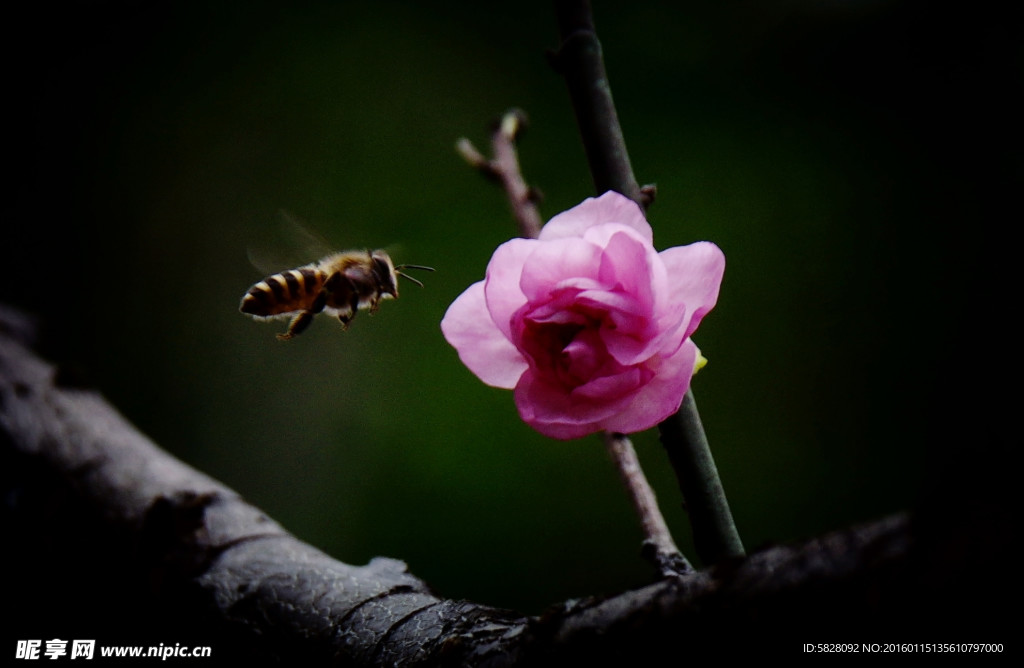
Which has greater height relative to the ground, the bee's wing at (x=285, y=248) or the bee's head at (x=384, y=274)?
the bee's wing at (x=285, y=248)

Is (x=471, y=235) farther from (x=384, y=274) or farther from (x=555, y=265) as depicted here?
(x=555, y=265)

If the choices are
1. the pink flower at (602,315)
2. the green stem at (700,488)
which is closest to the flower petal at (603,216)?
the pink flower at (602,315)

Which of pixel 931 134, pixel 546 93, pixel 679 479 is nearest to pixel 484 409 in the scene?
pixel 546 93

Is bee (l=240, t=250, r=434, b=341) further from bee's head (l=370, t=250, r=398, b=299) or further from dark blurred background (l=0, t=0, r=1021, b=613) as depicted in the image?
dark blurred background (l=0, t=0, r=1021, b=613)

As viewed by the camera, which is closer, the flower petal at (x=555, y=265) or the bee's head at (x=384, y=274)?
the flower petal at (x=555, y=265)

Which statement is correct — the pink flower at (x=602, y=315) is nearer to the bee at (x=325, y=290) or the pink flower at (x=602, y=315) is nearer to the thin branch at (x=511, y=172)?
the bee at (x=325, y=290)
